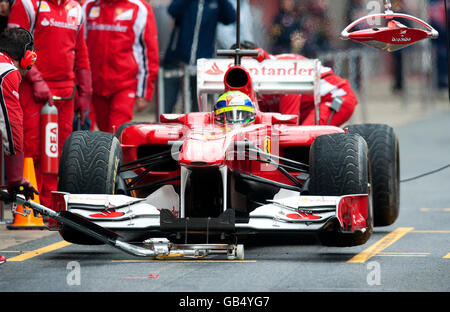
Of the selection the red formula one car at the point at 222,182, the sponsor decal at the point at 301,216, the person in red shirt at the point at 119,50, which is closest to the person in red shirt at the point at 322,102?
the person in red shirt at the point at 119,50

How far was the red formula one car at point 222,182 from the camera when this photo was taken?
7.86 metres

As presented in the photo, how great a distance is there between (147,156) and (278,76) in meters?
1.88

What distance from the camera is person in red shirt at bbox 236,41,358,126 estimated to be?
10664 millimetres

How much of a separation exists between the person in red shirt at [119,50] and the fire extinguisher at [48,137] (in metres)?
1.32

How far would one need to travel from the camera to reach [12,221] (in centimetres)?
1016

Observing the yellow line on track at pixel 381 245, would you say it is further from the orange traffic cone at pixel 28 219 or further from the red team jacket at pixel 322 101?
the orange traffic cone at pixel 28 219

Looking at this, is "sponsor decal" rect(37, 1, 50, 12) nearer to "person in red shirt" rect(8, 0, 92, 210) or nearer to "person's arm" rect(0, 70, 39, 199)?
"person in red shirt" rect(8, 0, 92, 210)

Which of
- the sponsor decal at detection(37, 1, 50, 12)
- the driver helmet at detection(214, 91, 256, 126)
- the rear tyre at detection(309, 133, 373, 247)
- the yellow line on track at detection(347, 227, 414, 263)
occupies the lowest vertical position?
the yellow line on track at detection(347, 227, 414, 263)

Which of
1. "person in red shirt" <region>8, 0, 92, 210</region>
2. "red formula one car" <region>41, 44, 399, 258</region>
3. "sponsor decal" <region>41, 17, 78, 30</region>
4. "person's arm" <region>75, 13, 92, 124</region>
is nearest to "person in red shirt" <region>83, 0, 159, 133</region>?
"person's arm" <region>75, 13, 92, 124</region>

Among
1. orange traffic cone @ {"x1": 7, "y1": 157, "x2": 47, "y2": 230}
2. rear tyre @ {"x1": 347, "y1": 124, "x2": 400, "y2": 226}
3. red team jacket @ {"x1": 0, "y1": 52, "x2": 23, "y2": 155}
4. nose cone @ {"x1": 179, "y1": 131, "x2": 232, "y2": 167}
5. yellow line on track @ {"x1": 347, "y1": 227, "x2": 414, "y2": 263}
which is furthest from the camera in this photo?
orange traffic cone @ {"x1": 7, "y1": 157, "x2": 47, "y2": 230}

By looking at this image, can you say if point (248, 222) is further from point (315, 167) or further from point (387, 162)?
point (387, 162)

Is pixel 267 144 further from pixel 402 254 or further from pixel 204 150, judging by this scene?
pixel 402 254

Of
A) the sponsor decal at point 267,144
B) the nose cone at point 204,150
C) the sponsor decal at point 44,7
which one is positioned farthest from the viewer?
the sponsor decal at point 44,7

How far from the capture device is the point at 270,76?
403 inches
